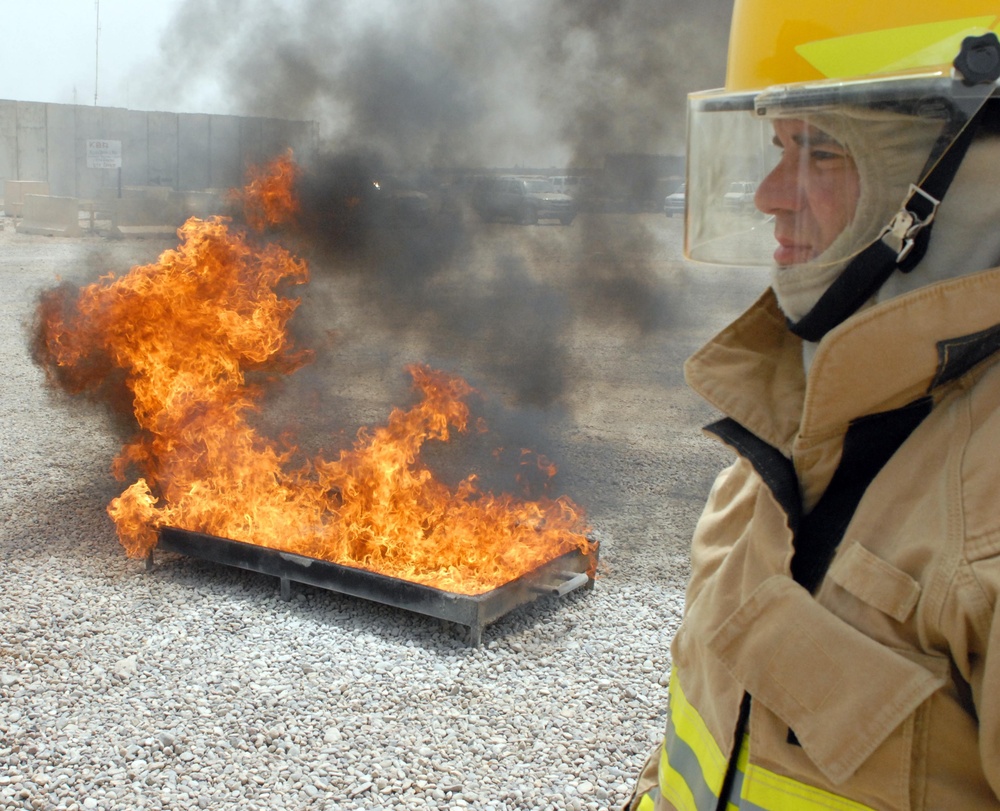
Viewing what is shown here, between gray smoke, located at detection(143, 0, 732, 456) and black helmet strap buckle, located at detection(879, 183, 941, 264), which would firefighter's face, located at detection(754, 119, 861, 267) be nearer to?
black helmet strap buckle, located at detection(879, 183, 941, 264)

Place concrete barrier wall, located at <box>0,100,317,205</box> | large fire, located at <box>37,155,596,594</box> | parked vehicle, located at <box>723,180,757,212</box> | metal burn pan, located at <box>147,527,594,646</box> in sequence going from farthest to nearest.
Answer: concrete barrier wall, located at <box>0,100,317,205</box>, large fire, located at <box>37,155,596,594</box>, metal burn pan, located at <box>147,527,594,646</box>, parked vehicle, located at <box>723,180,757,212</box>

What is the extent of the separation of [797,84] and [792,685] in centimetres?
90

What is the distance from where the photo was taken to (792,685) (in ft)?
4.00

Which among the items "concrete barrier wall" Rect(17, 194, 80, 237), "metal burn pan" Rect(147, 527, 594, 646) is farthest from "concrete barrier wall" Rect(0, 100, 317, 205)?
"metal burn pan" Rect(147, 527, 594, 646)

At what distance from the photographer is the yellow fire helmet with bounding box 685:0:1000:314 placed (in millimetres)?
1306

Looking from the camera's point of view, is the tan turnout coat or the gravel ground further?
the gravel ground

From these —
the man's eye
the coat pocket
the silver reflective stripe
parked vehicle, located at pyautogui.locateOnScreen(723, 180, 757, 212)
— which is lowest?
the silver reflective stripe

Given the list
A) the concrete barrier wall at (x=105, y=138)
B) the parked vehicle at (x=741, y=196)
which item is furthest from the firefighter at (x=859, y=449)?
the concrete barrier wall at (x=105, y=138)

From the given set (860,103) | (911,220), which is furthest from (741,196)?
(911,220)

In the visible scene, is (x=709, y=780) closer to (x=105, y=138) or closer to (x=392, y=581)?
(x=392, y=581)

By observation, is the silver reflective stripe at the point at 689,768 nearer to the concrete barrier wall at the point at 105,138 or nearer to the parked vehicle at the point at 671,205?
the parked vehicle at the point at 671,205

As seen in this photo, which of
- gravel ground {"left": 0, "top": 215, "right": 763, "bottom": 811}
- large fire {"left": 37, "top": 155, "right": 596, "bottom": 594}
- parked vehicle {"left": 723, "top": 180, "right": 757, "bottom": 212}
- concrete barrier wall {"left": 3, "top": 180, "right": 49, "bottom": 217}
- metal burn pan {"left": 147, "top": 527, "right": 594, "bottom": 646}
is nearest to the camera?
parked vehicle {"left": 723, "top": 180, "right": 757, "bottom": 212}

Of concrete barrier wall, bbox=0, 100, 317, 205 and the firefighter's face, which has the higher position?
concrete barrier wall, bbox=0, 100, 317, 205

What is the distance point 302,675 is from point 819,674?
3.31 meters
